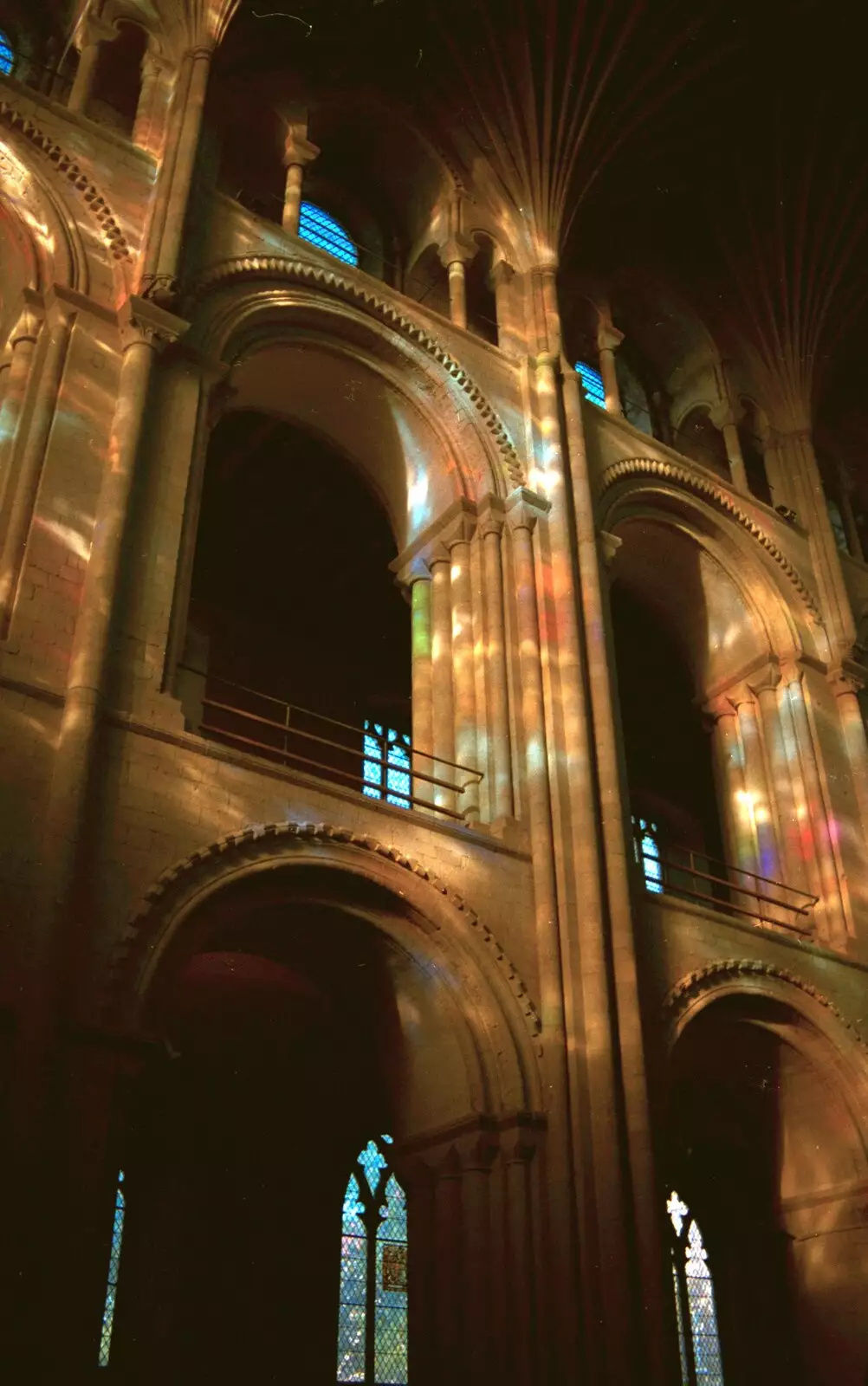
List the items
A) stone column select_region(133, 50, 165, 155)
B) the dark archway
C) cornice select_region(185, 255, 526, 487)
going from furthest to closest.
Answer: the dark archway → stone column select_region(133, 50, 165, 155) → cornice select_region(185, 255, 526, 487)

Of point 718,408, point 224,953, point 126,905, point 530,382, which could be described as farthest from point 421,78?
point 126,905

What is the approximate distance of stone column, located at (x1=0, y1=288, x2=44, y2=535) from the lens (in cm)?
896

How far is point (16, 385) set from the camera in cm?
950

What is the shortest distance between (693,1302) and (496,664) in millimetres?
7563

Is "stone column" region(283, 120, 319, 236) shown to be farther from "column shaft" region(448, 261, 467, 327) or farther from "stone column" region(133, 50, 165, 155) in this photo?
"column shaft" region(448, 261, 467, 327)

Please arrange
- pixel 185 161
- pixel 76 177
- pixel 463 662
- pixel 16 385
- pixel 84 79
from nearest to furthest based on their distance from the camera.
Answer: pixel 16 385, pixel 76 177, pixel 185 161, pixel 463 662, pixel 84 79

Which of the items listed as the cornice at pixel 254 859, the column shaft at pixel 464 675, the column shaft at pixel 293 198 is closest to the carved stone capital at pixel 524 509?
the column shaft at pixel 464 675

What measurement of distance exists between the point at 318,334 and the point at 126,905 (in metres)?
6.52

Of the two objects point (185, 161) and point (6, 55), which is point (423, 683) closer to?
A: point (185, 161)

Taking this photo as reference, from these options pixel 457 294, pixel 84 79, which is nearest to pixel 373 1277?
pixel 457 294

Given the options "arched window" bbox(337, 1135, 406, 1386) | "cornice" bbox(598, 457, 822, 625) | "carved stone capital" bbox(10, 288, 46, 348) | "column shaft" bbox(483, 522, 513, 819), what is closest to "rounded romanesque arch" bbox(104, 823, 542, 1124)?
"column shaft" bbox(483, 522, 513, 819)

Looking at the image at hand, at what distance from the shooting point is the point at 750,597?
1477 centimetres

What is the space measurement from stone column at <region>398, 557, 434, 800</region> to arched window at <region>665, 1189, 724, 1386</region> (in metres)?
5.46

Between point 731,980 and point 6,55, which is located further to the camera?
point 6,55
